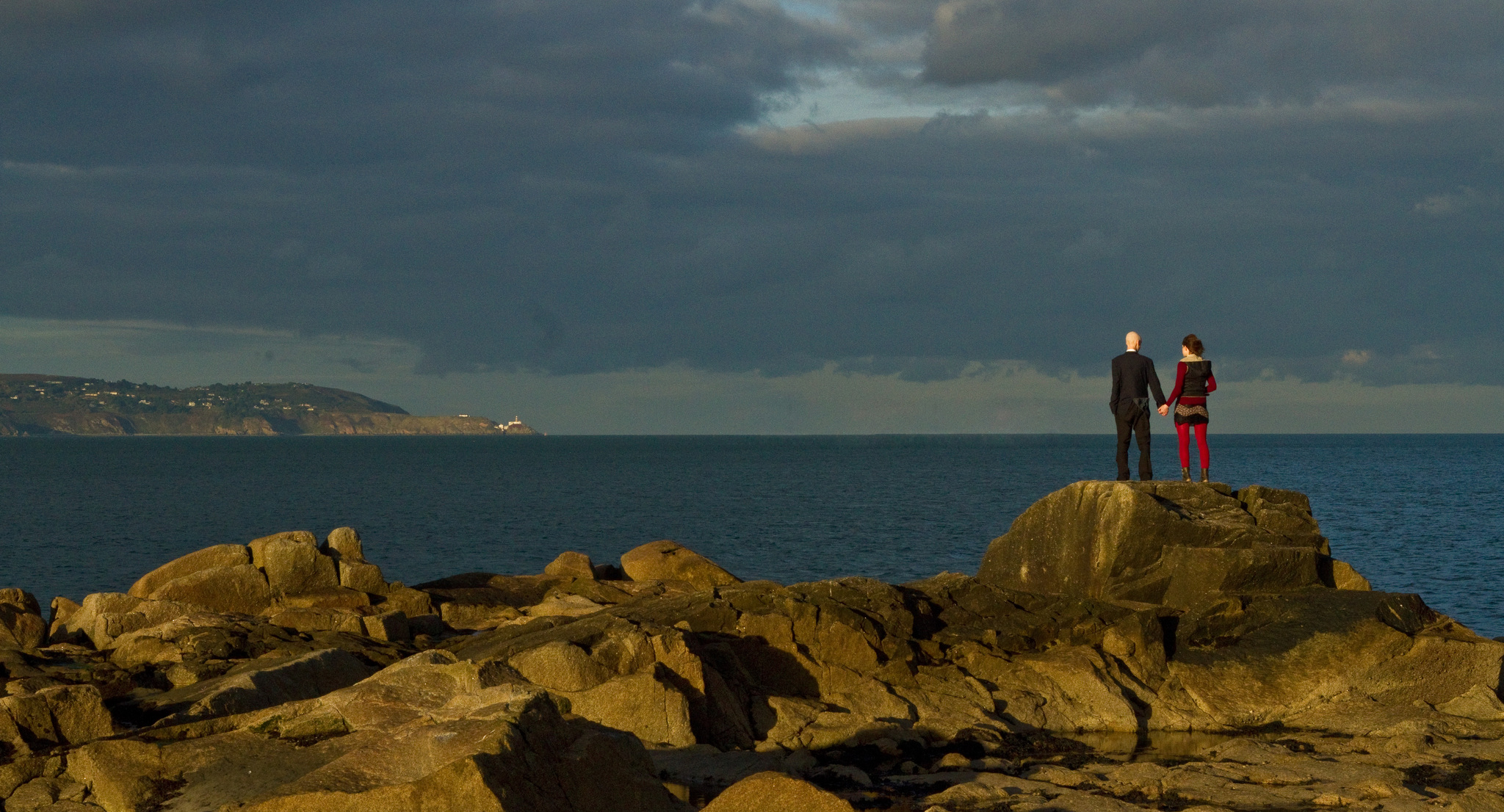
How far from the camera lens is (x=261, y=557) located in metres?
28.8

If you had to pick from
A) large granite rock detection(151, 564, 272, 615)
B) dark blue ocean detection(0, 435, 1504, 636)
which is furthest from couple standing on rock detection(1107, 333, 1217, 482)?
large granite rock detection(151, 564, 272, 615)

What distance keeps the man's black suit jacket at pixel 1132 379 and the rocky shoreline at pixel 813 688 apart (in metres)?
1.88

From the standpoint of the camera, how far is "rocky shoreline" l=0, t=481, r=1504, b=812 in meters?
12.0

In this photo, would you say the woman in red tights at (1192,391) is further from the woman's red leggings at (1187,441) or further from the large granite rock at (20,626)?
the large granite rock at (20,626)

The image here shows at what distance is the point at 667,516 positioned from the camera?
78.1m

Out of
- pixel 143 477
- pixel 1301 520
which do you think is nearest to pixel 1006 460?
pixel 143 477

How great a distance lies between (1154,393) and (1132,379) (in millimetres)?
499

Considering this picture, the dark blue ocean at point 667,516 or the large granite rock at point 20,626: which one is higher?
the large granite rock at point 20,626

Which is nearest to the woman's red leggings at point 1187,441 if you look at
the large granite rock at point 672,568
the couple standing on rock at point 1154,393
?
the couple standing on rock at point 1154,393

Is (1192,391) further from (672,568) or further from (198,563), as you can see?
(198,563)

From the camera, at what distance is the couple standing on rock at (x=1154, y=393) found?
24.4m

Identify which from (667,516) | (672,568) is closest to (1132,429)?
(672,568)

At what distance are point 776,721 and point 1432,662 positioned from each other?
1042 cm

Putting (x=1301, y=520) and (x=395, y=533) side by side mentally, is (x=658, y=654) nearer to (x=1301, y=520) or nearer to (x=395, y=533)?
(x=1301, y=520)
